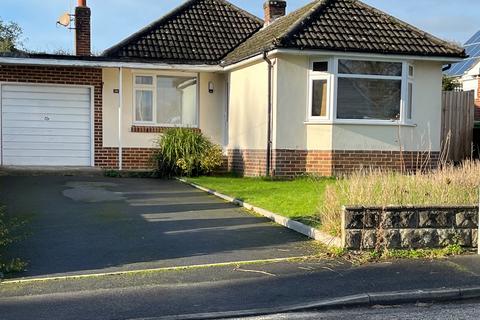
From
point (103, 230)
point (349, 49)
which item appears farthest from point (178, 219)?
point (349, 49)

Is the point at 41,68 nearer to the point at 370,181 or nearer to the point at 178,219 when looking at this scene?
the point at 178,219

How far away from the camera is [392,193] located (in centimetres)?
794

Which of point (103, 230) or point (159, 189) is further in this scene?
point (159, 189)

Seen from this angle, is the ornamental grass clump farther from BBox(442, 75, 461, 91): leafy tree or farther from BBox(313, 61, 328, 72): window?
BBox(442, 75, 461, 91): leafy tree

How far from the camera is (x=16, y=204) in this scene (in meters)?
10.8

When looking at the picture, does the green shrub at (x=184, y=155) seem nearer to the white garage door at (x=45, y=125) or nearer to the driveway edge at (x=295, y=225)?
the white garage door at (x=45, y=125)

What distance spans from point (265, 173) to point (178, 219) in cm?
546

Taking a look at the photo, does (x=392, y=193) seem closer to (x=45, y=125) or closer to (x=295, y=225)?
(x=295, y=225)

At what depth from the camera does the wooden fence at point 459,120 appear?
1770 cm

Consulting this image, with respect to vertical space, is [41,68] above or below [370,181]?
above

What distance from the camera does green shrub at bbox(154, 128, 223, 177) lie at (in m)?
15.8

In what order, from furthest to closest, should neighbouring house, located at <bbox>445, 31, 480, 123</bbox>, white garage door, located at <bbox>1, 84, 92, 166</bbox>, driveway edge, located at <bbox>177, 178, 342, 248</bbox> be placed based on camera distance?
neighbouring house, located at <bbox>445, 31, 480, 123</bbox> → white garage door, located at <bbox>1, 84, 92, 166</bbox> → driveway edge, located at <bbox>177, 178, 342, 248</bbox>

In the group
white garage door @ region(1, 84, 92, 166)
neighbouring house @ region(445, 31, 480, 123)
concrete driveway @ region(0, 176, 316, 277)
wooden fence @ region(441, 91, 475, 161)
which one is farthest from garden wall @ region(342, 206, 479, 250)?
neighbouring house @ region(445, 31, 480, 123)

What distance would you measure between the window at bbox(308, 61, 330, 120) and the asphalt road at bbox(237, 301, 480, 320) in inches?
359
